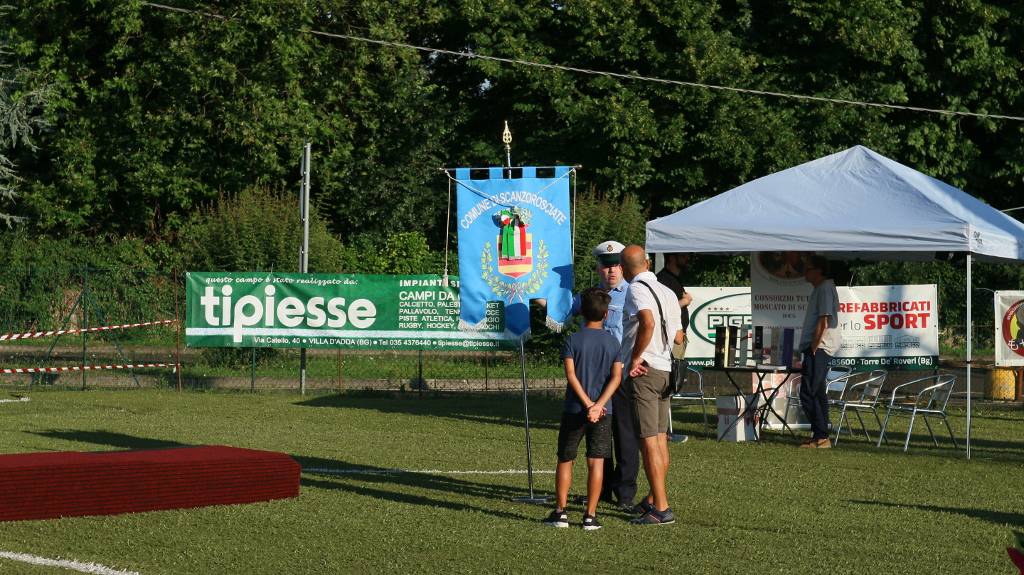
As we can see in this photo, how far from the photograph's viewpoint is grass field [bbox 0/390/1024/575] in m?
7.79

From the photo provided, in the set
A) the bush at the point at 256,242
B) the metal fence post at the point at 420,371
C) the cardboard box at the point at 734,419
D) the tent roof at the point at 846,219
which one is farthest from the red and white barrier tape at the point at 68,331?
the cardboard box at the point at 734,419

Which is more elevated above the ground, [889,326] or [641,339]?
[889,326]

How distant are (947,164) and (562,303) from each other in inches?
991

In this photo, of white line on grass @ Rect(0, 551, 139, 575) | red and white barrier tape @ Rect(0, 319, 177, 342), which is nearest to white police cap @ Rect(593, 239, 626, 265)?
white line on grass @ Rect(0, 551, 139, 575)

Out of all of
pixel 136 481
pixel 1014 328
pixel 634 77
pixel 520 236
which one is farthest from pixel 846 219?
pixel 634 77

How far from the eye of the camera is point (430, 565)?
7621mm

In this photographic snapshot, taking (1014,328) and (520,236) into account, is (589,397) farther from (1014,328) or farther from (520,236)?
(1014,328)

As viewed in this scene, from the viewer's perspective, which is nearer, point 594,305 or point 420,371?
point 594,305

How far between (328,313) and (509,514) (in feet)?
39.6

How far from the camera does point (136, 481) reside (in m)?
9.21

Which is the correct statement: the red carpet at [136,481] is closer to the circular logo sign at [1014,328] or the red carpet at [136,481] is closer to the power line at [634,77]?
the circular logo sign at [1014,328]

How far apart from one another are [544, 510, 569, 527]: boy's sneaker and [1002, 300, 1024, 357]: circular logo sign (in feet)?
39.5

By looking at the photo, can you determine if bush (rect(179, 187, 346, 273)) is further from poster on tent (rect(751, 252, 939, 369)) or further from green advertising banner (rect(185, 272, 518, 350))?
poster on tent (rect(751, 252, 939, 369))

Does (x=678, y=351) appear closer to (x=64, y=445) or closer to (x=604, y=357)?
(x=604, y=357)
